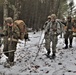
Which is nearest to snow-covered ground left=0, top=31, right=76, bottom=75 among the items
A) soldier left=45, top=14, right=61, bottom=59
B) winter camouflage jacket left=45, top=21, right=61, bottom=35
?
soldier left=45, top=14, right=61, bottom=59

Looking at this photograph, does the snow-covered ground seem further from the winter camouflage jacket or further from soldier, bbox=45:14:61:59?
the winter camouflage jacket

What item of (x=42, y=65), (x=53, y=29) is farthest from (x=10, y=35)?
(x=53, y=29)

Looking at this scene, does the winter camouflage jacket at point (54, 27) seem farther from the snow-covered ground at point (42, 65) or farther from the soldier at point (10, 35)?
the soldier at point (10, 35)

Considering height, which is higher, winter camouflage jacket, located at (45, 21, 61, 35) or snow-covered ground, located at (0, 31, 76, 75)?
winter camouflage jacket, located at (45, 21, 61, 35)

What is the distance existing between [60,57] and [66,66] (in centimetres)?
199

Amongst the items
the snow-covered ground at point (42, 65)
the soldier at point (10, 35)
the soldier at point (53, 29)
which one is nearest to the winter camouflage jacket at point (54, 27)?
the soldier at point (53, 29)

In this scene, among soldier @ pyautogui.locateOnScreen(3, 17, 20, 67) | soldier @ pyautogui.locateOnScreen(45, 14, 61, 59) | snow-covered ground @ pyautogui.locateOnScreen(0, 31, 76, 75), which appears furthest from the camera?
soldier @ pyautogui.locateOnScreen(45, 14, 61, 59)

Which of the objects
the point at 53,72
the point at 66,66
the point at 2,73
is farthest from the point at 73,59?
the point at 2,73

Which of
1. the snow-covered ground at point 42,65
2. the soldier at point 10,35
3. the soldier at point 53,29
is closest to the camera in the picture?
the snow-covered ground at point 42,65

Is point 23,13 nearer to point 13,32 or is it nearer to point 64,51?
point 64,51

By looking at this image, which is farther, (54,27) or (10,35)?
(54,27)

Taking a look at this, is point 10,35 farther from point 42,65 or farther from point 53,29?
point 53,29

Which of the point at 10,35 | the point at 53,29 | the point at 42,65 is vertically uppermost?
the point at 53,29

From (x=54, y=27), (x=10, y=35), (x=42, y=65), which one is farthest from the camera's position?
(x=54, y=27)
